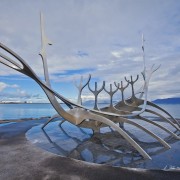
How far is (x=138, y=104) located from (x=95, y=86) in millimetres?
5183

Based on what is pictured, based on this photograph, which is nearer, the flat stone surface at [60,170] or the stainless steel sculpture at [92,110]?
the flat stone surface at [60,170]

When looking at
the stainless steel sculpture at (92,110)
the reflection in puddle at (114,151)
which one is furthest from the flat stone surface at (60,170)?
the stainless steel sculpture at (92,110)

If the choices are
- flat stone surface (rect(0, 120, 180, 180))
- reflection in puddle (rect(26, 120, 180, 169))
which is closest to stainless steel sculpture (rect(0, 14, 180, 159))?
reflection in puddle (rect(26, 120, 180, 169))

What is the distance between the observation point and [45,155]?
823cm

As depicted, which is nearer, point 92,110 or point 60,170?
point 60,170

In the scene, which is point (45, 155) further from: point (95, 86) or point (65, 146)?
point (95, 86)

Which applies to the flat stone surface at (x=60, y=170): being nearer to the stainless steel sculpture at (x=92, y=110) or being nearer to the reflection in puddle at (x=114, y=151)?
the reflection in puddle at (x=114, y=151)

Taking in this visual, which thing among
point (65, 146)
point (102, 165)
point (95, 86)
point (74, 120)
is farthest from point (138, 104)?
point (102, 165)

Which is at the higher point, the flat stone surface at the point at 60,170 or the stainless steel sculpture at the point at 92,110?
the stainless steel sculpture at the point at 92,110

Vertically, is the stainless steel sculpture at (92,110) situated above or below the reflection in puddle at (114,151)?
above

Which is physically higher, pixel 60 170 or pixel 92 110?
pixel 92 110

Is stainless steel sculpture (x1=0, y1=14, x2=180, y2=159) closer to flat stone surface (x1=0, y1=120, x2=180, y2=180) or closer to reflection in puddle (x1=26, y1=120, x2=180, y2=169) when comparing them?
reflection in puddle (x1=26, y1=120, x2=180, y2=169)

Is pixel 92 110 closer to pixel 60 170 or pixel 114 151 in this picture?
pixel 114 151

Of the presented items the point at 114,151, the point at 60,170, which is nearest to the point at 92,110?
the point at 114,151
